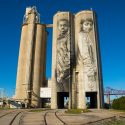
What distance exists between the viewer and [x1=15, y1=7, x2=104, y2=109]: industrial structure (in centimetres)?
6425

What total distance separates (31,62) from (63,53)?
40.6ft

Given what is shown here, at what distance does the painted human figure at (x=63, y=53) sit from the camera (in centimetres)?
6600

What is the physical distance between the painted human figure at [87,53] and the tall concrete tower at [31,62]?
51.6 ft

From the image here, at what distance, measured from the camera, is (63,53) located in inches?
2670

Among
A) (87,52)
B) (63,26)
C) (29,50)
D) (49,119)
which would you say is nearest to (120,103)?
A: (87,52)

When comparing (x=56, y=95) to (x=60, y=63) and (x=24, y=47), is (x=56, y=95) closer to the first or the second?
(x=60, y=63)

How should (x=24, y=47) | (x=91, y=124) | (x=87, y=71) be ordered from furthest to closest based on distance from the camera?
(x=24, y=47) → (x=87, y=71) → (x=91, y=124)

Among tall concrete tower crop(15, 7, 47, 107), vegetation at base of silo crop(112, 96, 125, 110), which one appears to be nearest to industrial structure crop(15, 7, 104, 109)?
tall concrete tower crop(15, 7, 47, 107)

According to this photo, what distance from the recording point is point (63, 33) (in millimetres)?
70250

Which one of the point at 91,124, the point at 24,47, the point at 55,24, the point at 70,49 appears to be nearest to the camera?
the point at 91,124

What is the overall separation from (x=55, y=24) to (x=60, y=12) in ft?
14.1

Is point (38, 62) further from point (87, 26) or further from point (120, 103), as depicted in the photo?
point (120, 103)

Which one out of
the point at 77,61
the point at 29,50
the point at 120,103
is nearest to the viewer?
the point at 120,103

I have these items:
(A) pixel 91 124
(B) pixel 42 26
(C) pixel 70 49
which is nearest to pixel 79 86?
(C) pixel 70 49
